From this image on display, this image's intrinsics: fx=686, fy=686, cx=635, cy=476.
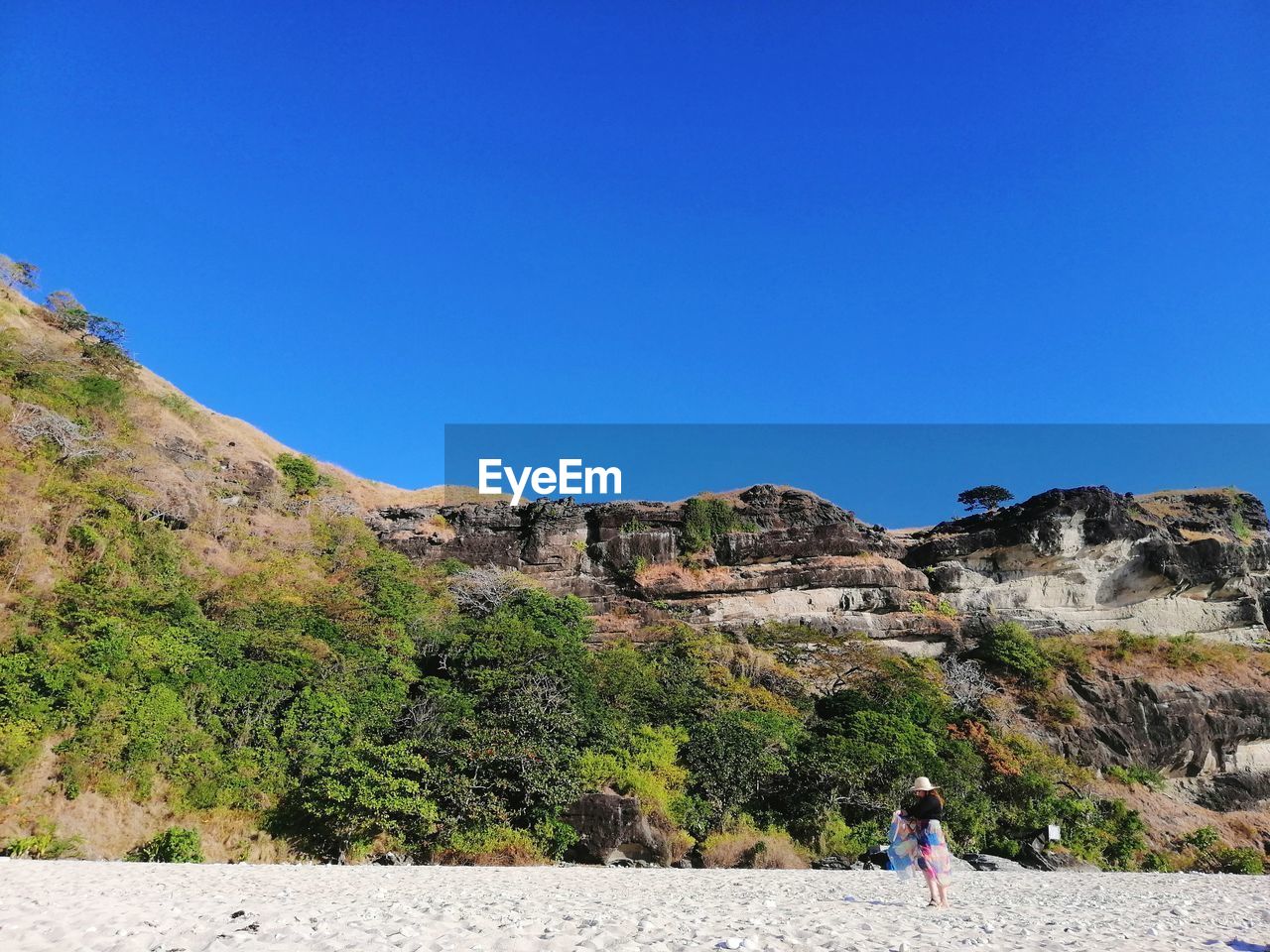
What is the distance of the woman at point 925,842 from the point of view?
29.8 feet

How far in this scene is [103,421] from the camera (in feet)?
93.5

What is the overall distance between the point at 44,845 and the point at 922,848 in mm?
16815

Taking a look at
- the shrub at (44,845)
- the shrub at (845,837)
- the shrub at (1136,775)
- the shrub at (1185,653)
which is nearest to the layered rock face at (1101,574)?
the shrub at (1185,653)

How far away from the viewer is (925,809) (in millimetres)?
9312

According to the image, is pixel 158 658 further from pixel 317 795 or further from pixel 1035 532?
pixel 1035 532

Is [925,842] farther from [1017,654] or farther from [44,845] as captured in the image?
[1017,654]

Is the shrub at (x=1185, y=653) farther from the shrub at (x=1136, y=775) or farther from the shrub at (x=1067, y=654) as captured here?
the shrub at (x=1136, y=775)

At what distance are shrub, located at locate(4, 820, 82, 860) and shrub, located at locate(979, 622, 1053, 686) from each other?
113ft

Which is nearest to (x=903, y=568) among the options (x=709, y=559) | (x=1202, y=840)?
(x=709, y=559)

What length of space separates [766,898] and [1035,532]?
1324 inches

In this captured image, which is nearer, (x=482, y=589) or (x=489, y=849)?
(x=489, y=849)

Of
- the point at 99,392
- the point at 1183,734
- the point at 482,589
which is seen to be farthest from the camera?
the point at 482,589

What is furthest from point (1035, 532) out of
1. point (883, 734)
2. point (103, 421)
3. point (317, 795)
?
point (103, 421)

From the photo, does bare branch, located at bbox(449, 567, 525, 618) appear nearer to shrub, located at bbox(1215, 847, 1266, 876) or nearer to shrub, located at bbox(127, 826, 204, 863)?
shrub, located at bbox(127, 826, 204, 863)
